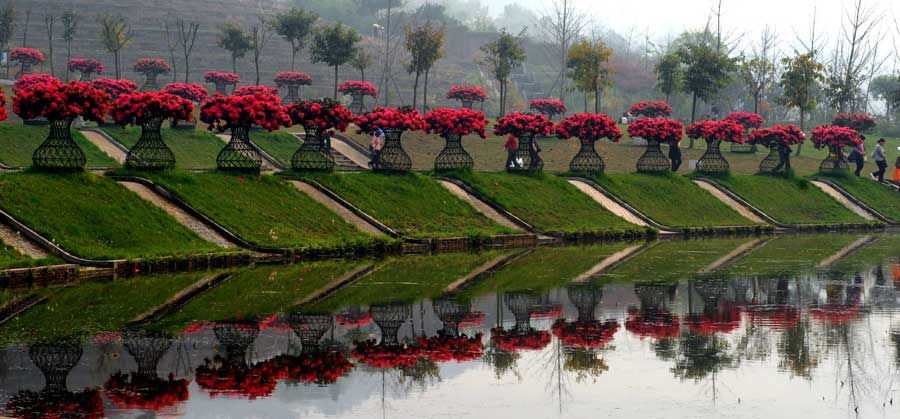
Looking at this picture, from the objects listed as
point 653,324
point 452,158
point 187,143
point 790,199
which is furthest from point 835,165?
point 653,324

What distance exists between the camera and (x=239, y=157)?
38125 millimetres

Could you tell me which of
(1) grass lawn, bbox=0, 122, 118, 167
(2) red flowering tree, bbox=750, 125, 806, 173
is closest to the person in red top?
(2) red flowering tree, bbox=750, 125, 806, 173

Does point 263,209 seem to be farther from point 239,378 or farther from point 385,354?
point 239,378

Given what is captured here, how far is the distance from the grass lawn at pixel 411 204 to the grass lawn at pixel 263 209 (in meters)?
2.19

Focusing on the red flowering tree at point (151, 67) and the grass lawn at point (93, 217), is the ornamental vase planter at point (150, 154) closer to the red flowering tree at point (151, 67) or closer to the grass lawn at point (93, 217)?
the grass lawn at point (93, 217)

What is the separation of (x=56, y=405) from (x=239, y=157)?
86.1ft

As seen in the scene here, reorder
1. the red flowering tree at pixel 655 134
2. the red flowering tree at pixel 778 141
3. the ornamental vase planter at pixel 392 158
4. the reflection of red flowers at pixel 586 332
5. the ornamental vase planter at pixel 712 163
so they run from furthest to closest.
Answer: the red flowering tree at pixel 778 141 → the ornamental vase planter at pixel 712 163 → the red flowering tree at pixel 655 134 → the ornamental vase planter at pixel 392 158 → the reflection of red flowers at pixel 586 332

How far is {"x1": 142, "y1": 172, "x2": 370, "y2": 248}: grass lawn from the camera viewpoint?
105 ft

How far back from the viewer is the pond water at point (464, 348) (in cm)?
1279

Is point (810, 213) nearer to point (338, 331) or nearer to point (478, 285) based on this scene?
point (478, 285)

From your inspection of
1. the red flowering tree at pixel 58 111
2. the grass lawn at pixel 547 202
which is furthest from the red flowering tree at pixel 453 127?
the red flowering tree at pixel 58 111

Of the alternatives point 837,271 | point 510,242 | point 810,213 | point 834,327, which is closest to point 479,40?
point 810,213

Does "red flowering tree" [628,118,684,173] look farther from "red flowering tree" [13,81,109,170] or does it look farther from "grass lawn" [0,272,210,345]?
"grass lawn" [0,272,210,345]

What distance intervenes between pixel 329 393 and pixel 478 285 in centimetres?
1170
